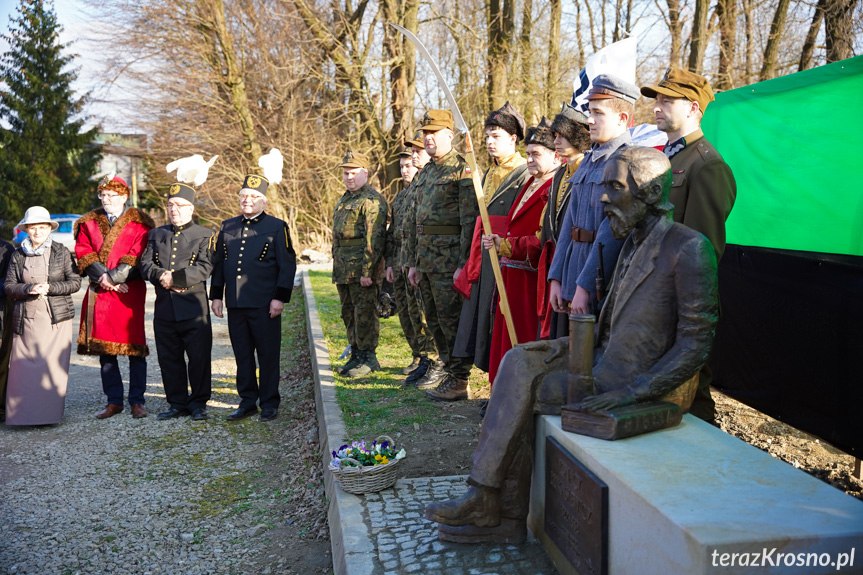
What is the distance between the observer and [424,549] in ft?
12.0

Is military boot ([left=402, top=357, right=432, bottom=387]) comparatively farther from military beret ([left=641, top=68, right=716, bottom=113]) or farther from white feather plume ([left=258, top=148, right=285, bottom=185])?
military beret ([left=641, top=68, right=716, bottom=113])

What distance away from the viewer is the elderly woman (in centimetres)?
675

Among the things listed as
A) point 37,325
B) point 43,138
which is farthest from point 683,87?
point 43,138

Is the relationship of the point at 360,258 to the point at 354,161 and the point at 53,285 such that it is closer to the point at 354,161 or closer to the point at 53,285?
the point at 354,161

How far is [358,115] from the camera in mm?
19328

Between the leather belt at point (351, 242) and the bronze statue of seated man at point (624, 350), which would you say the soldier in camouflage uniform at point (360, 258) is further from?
the bronze statue of seated man at point (624, 350)

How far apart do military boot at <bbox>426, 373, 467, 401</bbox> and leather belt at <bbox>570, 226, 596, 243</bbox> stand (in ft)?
8.61

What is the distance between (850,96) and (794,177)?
2.66 feet

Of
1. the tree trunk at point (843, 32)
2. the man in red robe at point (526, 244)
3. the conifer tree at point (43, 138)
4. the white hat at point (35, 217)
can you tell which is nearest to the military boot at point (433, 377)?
the man in red robe at point (526, 244)

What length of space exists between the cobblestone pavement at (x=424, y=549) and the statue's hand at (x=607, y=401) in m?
0.80

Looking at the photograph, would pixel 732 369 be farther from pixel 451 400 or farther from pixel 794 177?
pixel 451 400

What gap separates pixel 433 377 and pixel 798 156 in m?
3.69

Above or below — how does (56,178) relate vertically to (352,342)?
above

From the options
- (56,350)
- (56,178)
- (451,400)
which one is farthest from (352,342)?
(56,178)
